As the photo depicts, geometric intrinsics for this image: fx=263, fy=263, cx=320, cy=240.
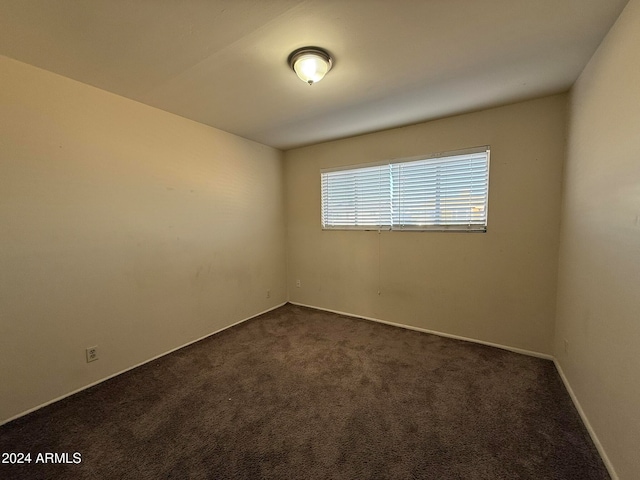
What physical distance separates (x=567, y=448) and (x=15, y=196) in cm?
384

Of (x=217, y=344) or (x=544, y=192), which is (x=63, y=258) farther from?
(x=544, y=192)

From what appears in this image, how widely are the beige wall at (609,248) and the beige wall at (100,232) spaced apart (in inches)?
132

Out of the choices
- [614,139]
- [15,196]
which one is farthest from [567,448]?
[15,196]

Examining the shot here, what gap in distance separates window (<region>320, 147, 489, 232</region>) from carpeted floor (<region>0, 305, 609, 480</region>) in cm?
142

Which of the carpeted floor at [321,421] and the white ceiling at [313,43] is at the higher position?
the white ceiling at [313,43]

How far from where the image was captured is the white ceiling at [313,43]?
1.37 meters

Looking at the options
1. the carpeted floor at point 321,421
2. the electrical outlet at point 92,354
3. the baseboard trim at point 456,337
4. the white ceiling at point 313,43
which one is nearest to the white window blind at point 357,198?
the white ceiling at point 313,43

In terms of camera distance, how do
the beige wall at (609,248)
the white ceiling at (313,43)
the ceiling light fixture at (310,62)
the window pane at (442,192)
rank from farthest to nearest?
the window pane at (442,192) → the ceiling light fixture at (310,62) → the white ceiling at (313,43) → the beige wall at (609,248)

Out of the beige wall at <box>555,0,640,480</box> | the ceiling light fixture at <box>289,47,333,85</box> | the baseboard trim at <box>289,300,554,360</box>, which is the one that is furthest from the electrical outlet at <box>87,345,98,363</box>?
the beige wall at <box>555,0,640,480</box>

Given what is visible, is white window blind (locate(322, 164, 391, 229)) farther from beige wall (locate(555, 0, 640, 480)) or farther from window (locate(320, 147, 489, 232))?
beige wall (locate(555, 0, 640, 480))

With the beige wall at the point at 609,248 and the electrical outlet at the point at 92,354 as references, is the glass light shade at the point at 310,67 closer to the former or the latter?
the beige wall at the point at 609,248

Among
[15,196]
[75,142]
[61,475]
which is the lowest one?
[61,475]

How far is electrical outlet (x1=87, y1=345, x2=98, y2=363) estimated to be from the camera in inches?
84.6

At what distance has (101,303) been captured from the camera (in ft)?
7.29
